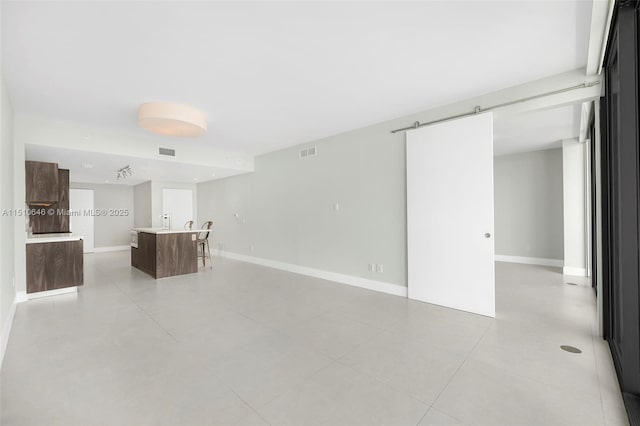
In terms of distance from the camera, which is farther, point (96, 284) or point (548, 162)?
point (548, 162)

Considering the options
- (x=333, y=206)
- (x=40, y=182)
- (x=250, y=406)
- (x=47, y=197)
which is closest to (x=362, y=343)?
(x=250, y=406)

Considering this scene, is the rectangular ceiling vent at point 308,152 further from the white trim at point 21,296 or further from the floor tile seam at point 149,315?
the white trim at point 21,296

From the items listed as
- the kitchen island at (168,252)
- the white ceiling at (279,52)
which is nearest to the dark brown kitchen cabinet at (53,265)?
the kitchen island at (168,252)

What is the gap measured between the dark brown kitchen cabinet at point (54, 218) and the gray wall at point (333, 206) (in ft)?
11.9

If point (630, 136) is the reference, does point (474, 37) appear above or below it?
above

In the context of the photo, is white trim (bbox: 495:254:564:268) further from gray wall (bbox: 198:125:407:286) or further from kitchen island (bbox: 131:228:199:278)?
kitchen island (bbox: 131:228:199:278)

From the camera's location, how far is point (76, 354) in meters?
2.59

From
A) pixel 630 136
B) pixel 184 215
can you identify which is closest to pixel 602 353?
pixel 630 136

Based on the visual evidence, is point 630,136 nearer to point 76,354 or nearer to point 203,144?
point 76,354

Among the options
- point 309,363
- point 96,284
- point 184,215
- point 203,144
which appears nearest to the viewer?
point 309,363

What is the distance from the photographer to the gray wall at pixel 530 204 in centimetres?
661

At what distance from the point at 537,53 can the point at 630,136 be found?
4.21 feet

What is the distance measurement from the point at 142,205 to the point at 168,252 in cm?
520

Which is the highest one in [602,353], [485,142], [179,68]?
[179,68]
